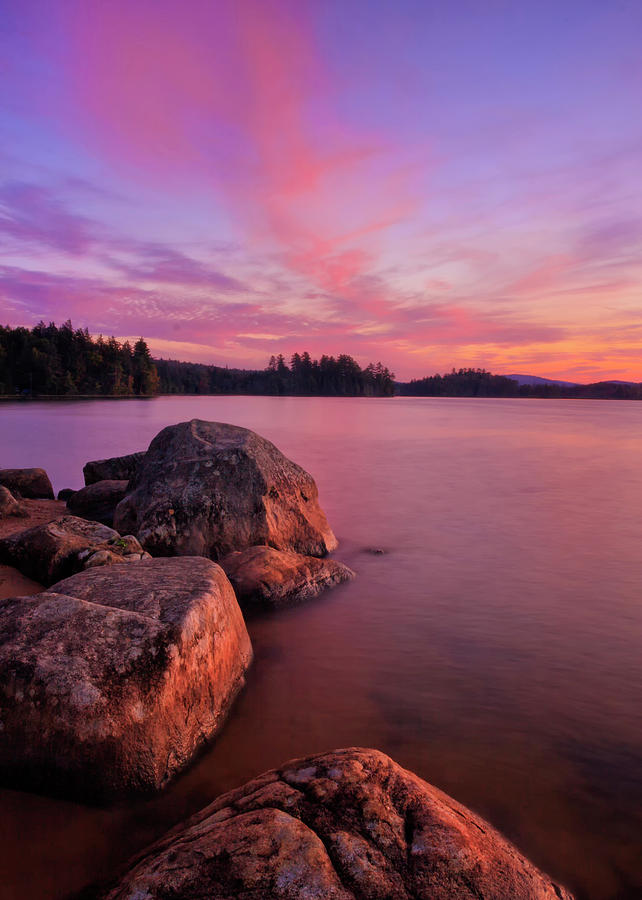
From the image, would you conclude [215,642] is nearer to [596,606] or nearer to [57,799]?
[57,799]

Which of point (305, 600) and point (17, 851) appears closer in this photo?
point (17, 851)

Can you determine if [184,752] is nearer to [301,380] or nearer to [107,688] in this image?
[107,688]

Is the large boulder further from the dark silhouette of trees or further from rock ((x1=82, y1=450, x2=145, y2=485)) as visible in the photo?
the dark silhouette of trees

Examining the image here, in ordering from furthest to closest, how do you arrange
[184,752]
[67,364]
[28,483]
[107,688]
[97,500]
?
1. [67,364]
2. [28,483]
3. [97,500]
4. [184,752]
5. [107,688]

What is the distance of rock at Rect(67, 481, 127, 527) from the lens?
9609mm

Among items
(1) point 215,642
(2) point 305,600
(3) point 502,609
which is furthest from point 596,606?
(1) point 215,642

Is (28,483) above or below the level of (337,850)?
below

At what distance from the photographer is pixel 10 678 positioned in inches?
109

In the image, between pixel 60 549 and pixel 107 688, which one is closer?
pixel 107 688

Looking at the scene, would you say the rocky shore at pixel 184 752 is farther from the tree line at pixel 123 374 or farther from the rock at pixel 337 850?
the tree line at pixel 123 374

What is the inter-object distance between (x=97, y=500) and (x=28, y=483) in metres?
3.36

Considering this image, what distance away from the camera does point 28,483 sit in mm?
11898

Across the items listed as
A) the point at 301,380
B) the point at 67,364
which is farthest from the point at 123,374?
the point at 301,380

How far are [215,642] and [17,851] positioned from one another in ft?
4.78
